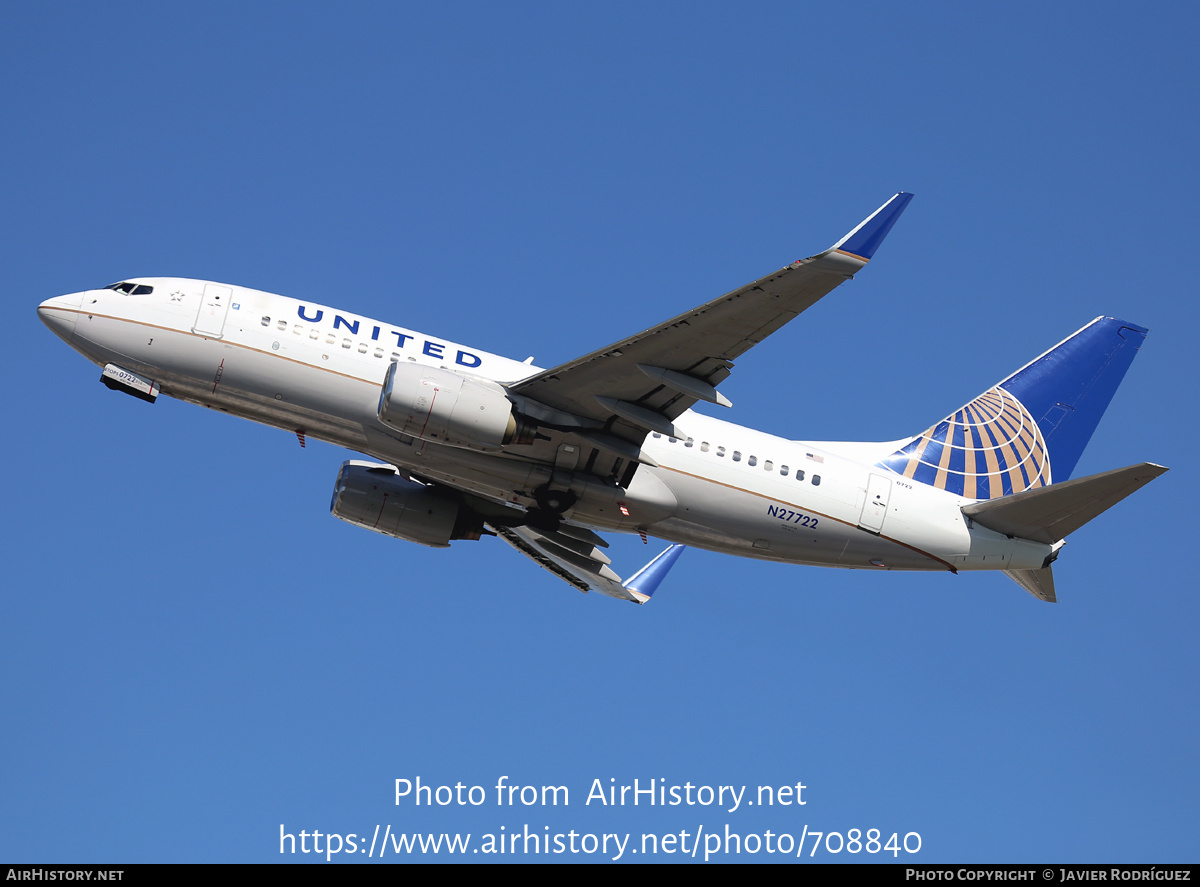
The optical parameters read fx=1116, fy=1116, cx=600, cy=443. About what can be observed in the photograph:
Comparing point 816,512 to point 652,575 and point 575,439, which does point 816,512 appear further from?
point 652,575

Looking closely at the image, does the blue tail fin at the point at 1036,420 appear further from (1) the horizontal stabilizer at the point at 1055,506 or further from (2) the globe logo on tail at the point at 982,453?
(1) the horizontal stabilizer at the point at 1055,506

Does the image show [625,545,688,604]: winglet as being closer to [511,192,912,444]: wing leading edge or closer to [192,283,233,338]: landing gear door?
[511,192,912,444]: wing leading edge

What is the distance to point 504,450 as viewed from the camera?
28.2 metres

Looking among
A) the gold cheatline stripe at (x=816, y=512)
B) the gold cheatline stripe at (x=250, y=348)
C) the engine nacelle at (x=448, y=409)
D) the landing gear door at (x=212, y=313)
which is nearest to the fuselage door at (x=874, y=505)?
the gold cheatline stripe at (x=816, y=512)

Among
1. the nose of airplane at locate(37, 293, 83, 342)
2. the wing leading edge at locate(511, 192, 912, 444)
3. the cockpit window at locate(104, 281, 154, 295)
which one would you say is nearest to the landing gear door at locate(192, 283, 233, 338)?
the cockpit window at locate(104, 281, 154, 295)

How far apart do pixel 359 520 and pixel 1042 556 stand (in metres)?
19.7

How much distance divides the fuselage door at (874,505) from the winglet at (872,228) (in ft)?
32.2

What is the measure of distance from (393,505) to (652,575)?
29.5 ft

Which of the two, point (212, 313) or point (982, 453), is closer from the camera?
point (212, 313)

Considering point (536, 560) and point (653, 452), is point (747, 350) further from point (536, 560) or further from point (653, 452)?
point (536, 560)

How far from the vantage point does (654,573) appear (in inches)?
1443

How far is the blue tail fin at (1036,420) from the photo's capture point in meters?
34.0

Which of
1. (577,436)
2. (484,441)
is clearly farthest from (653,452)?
(484,441)

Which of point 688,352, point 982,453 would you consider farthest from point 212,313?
point 982,453
